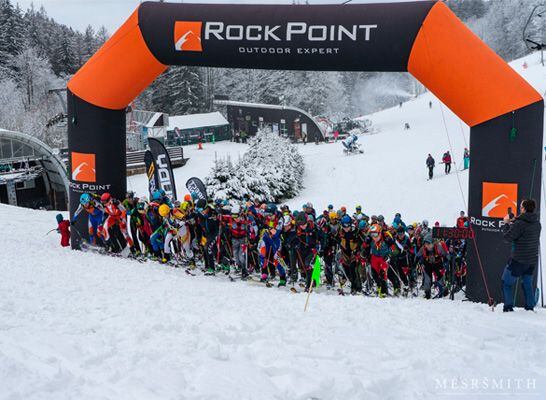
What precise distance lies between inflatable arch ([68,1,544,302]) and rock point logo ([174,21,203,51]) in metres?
0.02

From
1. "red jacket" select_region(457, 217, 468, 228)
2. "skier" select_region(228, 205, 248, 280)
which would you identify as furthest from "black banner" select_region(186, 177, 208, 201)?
"red jacket" select_region(457, 217, 468, 228)

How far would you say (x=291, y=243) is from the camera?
10703 millimetres

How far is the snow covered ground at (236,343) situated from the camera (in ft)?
14.2

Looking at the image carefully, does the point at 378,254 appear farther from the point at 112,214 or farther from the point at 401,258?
the point at 112,214

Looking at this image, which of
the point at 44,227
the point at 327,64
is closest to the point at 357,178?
the point at 44,227

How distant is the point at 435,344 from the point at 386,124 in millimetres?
49278

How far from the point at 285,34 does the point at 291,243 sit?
392 centimetres

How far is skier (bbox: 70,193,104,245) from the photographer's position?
Result: 12039 millimetres

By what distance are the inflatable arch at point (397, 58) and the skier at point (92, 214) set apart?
258cm

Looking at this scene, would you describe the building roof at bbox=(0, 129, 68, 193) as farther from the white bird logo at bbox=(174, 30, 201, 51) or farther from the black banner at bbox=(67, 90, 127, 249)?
the white bird logo at bbox=(174, 30, 201, 51)

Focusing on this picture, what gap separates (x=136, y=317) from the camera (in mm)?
6234

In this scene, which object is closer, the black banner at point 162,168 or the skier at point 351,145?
the black banner at point 162,168

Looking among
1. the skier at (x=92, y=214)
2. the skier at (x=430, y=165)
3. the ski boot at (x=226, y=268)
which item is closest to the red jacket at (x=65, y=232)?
the skier at (x=92, y=214)

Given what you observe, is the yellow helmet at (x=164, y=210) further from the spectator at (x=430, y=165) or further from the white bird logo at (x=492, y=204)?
the spectator at (x=430, y=165)
